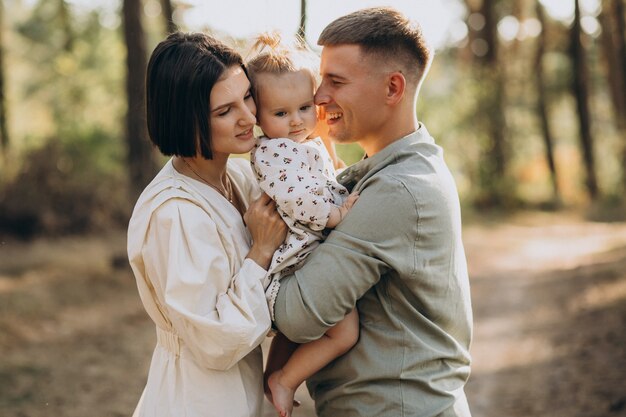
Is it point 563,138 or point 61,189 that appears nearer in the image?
point 61,189

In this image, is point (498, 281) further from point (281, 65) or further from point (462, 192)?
point (462, 192)

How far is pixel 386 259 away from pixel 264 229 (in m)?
0.43

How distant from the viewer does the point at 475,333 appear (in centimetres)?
849

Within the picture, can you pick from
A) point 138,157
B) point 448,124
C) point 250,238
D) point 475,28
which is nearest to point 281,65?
point 250,238

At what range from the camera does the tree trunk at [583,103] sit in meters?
22.4

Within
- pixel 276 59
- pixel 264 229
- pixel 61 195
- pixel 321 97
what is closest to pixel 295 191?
pixel 264 229

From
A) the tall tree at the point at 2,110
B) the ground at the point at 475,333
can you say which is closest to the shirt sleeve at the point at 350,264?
the ground at the point at 475,333

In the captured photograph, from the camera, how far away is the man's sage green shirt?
2.39m

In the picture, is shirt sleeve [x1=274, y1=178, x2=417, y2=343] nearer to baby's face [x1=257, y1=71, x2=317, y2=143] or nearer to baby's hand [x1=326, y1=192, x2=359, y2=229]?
baby's hand [x1=326, y1=192, x2=359, y2=229]

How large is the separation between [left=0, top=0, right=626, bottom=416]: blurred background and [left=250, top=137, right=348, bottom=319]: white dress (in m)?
0.44

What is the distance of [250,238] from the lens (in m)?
2.70

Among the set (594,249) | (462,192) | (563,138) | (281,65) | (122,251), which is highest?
(281,65)

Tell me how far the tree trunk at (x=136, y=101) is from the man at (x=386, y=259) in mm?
7968

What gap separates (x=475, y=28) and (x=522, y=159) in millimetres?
5391
